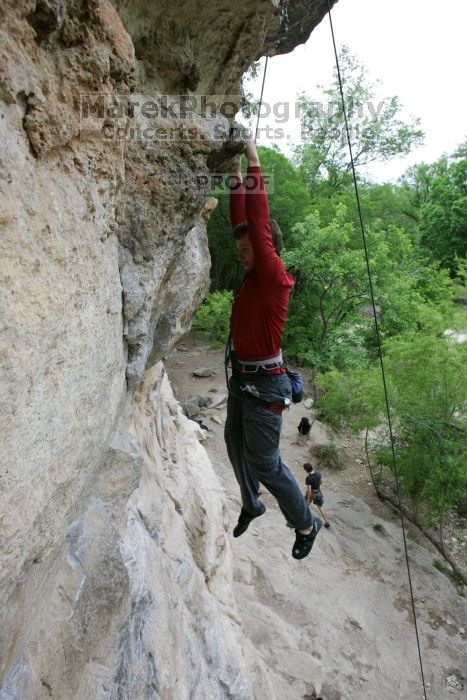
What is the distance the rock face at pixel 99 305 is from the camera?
155cm

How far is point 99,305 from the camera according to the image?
2.13 m

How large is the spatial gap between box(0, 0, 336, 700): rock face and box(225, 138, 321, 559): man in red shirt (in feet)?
1.21

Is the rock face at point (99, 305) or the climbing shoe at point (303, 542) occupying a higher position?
the rock face at point (99, 305)

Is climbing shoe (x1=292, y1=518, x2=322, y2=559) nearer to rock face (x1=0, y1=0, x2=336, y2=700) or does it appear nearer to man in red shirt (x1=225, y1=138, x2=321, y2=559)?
man in red shirt (x1=225, y1=138, x2=321, y2=559)

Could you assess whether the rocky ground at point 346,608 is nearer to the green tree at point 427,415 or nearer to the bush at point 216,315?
the green tree at point 427,415

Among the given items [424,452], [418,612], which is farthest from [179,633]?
[424,452]

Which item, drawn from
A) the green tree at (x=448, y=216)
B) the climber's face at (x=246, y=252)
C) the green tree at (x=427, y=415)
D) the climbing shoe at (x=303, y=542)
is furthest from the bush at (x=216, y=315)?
the green tree at (x=448, y=216)

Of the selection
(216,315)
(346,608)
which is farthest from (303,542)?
(216,315)

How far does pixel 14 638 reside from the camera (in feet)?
6.59

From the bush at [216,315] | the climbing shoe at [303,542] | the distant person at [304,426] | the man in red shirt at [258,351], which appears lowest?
the distant person at [304,426]

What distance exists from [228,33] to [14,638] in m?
3.71

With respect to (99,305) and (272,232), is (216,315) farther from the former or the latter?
(99,305)

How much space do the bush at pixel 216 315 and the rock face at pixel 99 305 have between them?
9.07m

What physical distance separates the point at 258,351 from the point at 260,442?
705 millimetres
